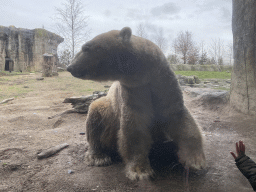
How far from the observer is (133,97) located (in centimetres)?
178

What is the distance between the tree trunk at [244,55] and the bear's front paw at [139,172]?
2.62m

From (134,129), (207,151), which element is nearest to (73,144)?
(134,129)

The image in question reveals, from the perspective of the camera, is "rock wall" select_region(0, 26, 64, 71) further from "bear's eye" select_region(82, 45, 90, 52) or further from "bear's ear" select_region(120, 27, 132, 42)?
"bear's ear" select_region(120, 27, 132, 42)

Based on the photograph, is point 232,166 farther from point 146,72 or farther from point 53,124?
point 53,124

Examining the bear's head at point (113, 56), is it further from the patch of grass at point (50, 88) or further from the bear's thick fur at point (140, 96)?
the patch of grass at point (50, 88)

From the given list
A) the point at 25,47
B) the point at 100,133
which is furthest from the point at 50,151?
the point at 25,47

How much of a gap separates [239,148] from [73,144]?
6.87 ft

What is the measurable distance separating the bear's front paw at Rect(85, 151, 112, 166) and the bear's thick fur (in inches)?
1.0

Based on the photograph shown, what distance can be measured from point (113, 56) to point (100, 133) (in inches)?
38.8

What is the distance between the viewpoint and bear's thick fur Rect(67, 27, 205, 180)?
5.40ft

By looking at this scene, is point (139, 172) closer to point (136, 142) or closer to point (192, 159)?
point (136, 142)

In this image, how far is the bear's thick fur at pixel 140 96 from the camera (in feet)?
5.40

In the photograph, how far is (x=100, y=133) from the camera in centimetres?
221

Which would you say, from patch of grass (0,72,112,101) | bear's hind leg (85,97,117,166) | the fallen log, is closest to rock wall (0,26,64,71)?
patch of grass (0,72,112,101)
